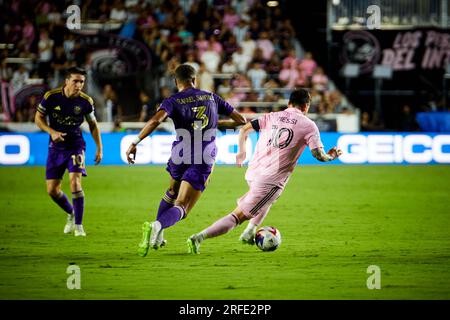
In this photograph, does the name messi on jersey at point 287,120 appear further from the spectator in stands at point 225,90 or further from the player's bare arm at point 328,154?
the spectator in stands at point 225,90

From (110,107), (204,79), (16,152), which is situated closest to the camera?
(16,152)

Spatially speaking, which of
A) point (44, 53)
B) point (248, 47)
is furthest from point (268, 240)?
point (44, 53)

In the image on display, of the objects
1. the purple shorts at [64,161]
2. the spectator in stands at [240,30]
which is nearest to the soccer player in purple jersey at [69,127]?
the purple shorts at [64,161]

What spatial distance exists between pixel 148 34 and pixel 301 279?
18.2 meters

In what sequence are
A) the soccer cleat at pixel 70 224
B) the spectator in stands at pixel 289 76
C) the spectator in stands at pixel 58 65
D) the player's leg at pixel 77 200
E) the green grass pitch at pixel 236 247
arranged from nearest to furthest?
1. the green grass pitch at pixel 236 247
2. the player's leg at pixel 77 200
3. the soccer cleat at pixel 70 224
4. the spectator in stands at pixel 58 65
5. the spectator in stands at pixel 289 76

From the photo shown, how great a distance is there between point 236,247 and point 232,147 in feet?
38.2

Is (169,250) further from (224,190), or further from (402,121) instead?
(402,121)

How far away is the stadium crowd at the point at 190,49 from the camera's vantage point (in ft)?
81.4

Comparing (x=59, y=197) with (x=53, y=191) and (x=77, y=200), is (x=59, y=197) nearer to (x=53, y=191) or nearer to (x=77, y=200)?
(x=53, y=191)

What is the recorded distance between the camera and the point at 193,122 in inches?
388

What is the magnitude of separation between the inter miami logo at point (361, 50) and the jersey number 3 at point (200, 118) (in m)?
17.6

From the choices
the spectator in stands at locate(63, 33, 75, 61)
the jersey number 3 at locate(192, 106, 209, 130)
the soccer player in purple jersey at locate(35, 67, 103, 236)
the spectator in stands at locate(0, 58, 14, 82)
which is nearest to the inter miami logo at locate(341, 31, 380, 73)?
the spectator in stands at locate(63, 33, 75, 61)

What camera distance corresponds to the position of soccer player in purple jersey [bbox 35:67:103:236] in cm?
1170
